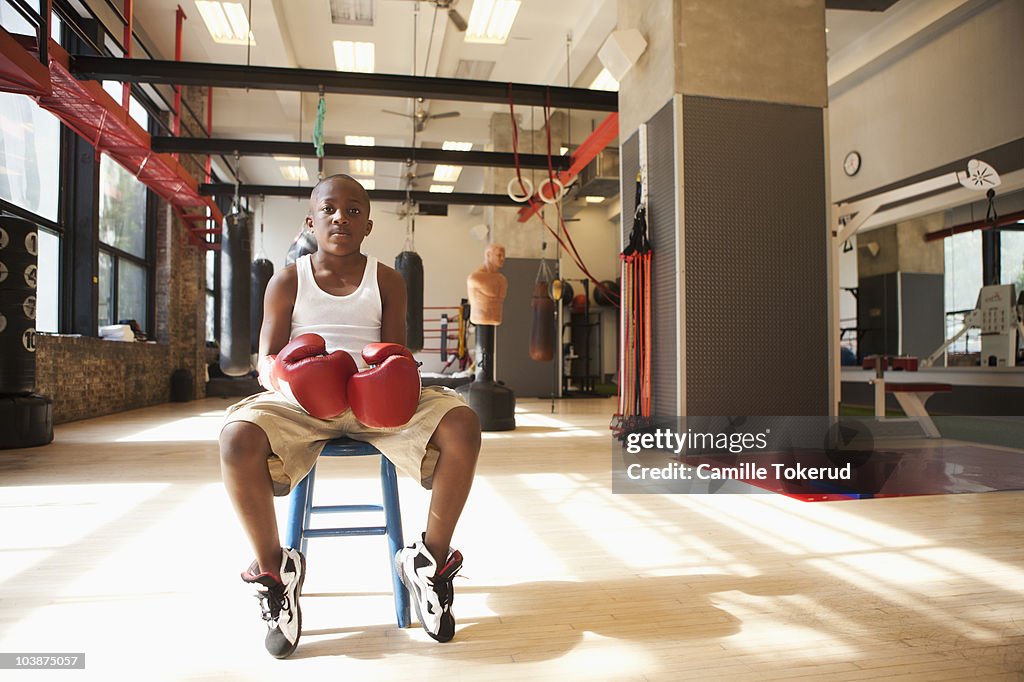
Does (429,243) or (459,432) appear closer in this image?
(459,432)

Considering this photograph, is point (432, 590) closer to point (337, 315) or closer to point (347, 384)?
point (347, 384)

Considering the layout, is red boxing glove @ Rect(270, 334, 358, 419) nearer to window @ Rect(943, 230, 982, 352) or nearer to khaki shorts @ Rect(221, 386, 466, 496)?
khaki shorts @ Rect(221, 386, 466, 496)

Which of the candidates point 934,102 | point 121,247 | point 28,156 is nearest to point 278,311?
point 28,156

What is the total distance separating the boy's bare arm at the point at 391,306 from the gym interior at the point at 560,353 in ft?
1.62

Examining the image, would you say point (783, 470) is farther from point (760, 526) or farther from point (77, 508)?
point (77, 508)

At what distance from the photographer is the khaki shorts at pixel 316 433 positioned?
1.55m

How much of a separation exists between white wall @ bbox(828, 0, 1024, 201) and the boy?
661 centimetres

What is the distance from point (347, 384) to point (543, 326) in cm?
645

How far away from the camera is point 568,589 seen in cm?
201

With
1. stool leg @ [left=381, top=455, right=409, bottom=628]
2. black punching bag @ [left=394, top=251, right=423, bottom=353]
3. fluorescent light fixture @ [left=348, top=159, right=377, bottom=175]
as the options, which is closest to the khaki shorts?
stool leg @ [left=381, top=455, right=409, bottom=628]

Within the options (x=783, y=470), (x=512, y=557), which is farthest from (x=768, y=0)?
(x=512, y=557)

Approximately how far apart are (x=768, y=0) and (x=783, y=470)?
309 centimetres

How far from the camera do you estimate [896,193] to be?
180 inches

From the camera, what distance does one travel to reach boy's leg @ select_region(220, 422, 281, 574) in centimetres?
148
